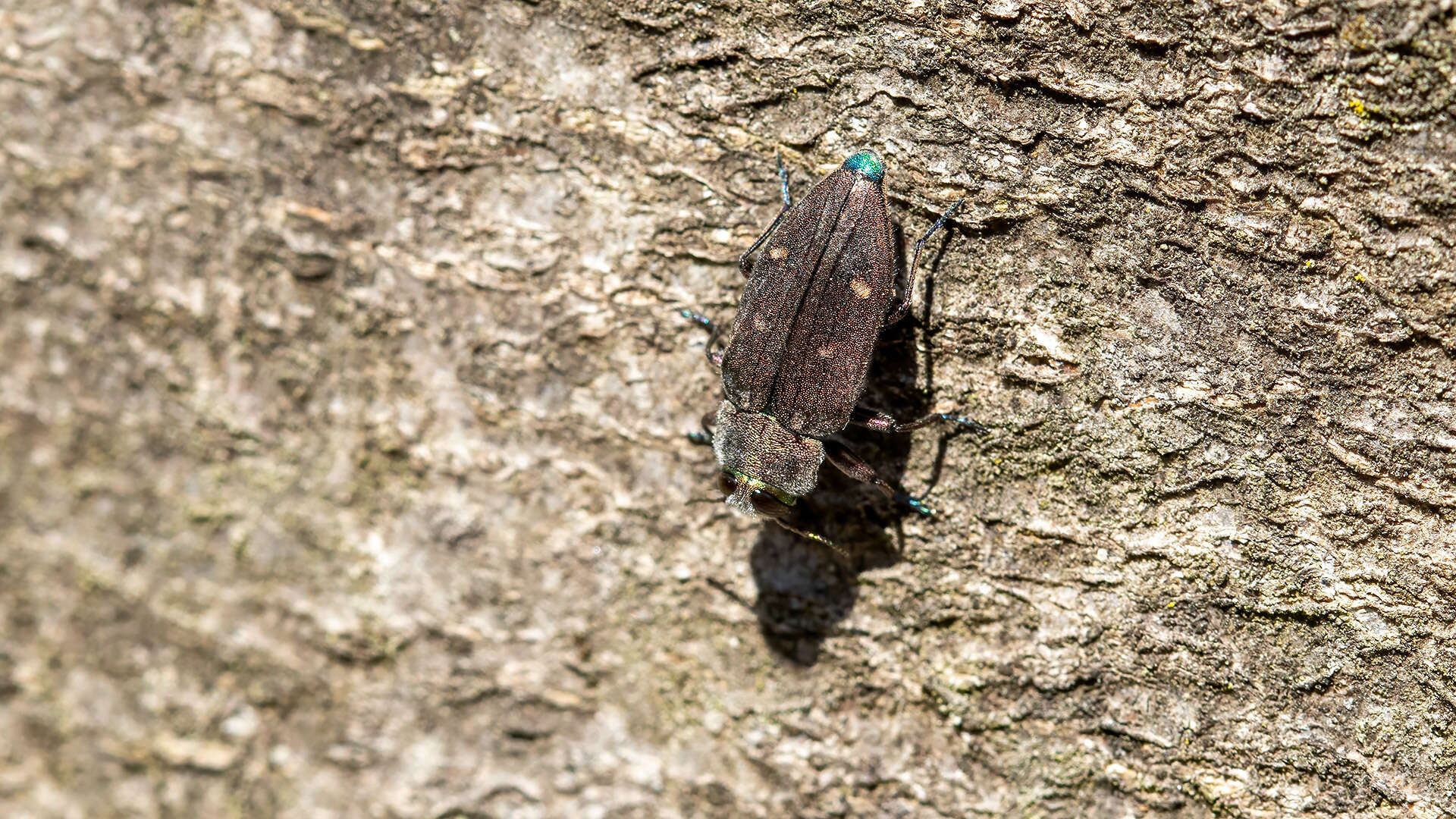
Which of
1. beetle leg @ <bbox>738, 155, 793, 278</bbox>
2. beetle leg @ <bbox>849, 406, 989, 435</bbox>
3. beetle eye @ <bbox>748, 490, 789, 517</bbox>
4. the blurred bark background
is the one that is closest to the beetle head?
beetle eye @ <bbox>748, 490, 789, 517</bbox>

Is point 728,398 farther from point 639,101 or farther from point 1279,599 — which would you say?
point 1279,599

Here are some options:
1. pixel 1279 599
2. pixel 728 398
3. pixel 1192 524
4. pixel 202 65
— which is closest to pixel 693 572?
pixel 728 398

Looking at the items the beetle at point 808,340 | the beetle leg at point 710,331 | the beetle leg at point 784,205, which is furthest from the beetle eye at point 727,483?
the beetle leg at point 784,205

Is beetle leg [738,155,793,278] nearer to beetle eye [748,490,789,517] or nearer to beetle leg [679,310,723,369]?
beetle leg [679,310,723,369]

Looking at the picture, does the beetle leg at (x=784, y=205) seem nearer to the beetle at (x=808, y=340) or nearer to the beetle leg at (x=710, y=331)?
the beetle at (x=808, y=340)

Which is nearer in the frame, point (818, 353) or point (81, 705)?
point (818, 353)

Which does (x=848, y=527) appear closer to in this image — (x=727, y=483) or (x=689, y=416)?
(x=727, y=483)
